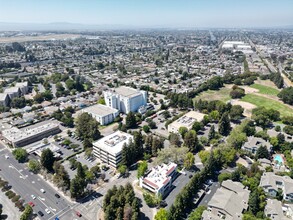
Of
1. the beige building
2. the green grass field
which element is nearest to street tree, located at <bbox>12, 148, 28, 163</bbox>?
the beige building

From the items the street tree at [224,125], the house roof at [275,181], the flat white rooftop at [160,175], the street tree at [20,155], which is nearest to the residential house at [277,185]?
the house roof at [275,181]

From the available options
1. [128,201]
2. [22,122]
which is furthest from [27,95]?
[128,201]

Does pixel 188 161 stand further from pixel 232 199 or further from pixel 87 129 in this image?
pixel 87 129

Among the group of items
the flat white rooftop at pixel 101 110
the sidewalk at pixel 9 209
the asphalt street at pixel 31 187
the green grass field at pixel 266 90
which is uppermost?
the flat white rooftop at pixel 101 110

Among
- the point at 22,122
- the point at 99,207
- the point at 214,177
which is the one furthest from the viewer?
the point at 22,122

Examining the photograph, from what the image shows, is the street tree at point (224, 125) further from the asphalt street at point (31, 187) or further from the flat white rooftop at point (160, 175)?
the asphalt street at point (31, 187)

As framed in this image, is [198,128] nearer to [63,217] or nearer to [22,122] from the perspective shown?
[63,217]
